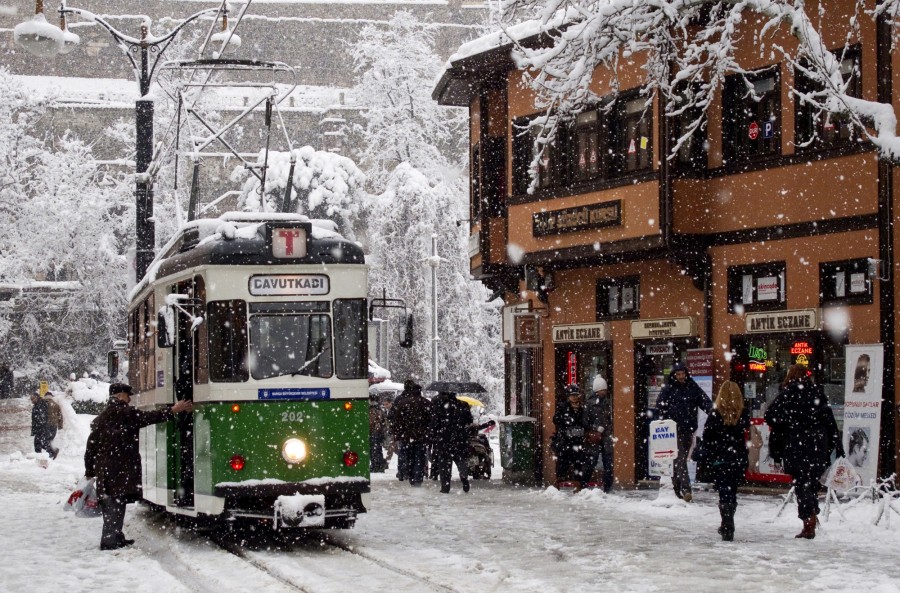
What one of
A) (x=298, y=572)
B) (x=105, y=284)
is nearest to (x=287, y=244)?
(x=298, y=572)

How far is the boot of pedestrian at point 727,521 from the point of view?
589 inches

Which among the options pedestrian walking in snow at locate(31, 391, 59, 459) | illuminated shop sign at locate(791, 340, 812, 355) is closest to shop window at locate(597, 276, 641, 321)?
illuminated shop sign at locate(791, 340, 812, 355)

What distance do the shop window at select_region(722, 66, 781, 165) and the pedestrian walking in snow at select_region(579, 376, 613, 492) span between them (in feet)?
13.2

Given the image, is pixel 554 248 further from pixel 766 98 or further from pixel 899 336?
pixel 899 336

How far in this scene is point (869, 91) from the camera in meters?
20.0

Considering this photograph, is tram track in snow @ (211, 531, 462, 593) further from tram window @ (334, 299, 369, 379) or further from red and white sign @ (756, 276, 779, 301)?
red and white sign @ (756, 276, 779, 301)

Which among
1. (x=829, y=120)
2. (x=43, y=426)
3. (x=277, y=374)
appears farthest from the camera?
(x=43, y=426)

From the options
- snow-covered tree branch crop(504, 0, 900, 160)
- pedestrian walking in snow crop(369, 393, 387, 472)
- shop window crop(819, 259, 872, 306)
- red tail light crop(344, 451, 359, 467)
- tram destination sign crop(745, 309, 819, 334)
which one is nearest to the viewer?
snow-covered tree branch crop(504, 0, 900, 160)

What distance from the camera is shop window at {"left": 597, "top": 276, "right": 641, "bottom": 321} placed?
24.5 metres

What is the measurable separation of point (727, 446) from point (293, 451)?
13.9ft

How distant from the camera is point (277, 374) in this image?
15156 millimetres

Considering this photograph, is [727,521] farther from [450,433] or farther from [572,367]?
[572,367]

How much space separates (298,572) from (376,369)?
32.6 m

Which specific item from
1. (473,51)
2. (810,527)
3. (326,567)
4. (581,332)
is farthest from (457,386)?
(326,567)
